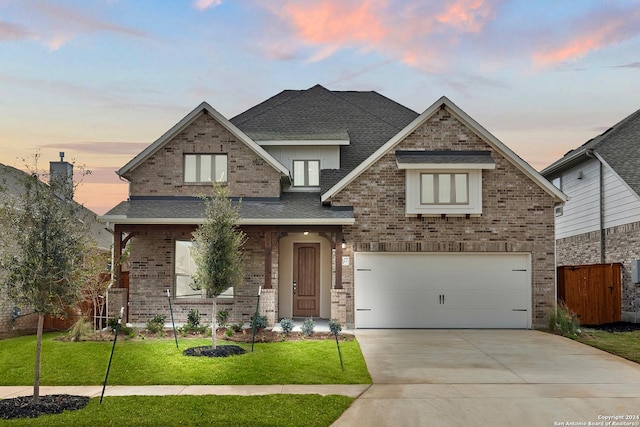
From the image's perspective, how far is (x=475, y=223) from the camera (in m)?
19.8

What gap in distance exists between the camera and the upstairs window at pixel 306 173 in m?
22.4

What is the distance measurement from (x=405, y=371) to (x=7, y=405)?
7043 millimetres

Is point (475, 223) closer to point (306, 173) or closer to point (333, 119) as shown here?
point (306, 173)

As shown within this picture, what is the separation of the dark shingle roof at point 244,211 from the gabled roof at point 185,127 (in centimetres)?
108

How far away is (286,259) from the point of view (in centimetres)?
2089

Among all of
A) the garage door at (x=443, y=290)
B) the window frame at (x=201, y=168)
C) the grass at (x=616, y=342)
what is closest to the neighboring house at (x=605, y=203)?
the garage door at (x=443, y=290)

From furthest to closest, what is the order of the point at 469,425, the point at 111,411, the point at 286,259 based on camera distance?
the point at 286,259 < the point at 111,411 < the point at 469,425

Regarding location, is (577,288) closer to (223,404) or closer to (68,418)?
(223,404)

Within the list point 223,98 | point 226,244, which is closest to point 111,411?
point 226,244

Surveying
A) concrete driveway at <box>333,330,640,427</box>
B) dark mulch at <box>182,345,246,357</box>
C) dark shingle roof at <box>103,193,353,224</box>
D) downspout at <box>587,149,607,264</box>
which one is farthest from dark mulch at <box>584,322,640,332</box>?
dark mulch at <box>182,345,246,357</box>

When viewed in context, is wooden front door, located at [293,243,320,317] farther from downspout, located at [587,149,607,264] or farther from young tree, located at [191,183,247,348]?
downspout, located at [587,149,607,264]

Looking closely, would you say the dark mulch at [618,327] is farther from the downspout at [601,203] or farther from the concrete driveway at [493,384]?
the concrete driveway at [493,384]

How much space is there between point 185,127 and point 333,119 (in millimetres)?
6880

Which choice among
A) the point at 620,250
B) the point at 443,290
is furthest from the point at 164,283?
the point at 620,250
